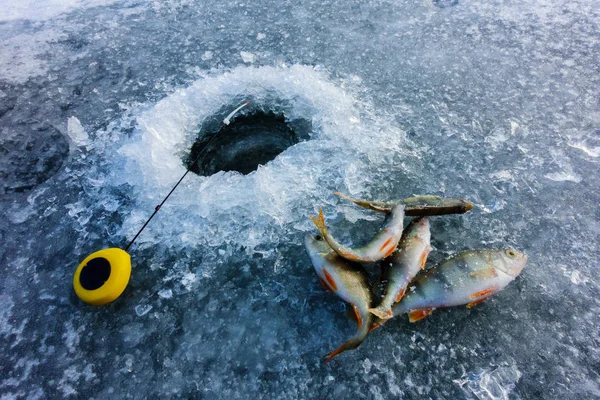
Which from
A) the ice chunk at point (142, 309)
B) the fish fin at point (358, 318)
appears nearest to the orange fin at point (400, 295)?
the fish fin at point (358, 318)

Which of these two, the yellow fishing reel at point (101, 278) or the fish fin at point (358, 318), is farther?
the yellow fishing reel at point (101, 278)

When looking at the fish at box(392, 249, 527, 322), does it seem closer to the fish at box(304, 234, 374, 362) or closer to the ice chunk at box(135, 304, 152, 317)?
the fish at box(304, 234, 374, 362)

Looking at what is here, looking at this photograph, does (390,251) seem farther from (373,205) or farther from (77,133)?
(77,133)

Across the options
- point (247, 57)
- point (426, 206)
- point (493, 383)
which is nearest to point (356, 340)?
point (493, 383)

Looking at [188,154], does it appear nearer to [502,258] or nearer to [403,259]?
[403,259]

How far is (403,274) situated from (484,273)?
41cm

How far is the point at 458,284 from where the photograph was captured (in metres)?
1.77

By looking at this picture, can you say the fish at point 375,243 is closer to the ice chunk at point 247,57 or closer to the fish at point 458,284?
the fish at point 458,284

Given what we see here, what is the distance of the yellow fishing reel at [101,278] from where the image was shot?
190cm

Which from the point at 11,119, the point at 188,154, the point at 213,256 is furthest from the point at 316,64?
the point at 11,119

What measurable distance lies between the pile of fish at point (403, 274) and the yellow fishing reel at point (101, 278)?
105 centimetres

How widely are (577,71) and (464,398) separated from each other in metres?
3.14

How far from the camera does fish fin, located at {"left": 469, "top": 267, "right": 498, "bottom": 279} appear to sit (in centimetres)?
179

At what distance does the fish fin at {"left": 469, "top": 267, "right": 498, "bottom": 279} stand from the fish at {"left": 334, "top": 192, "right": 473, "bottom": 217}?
0.38 m
